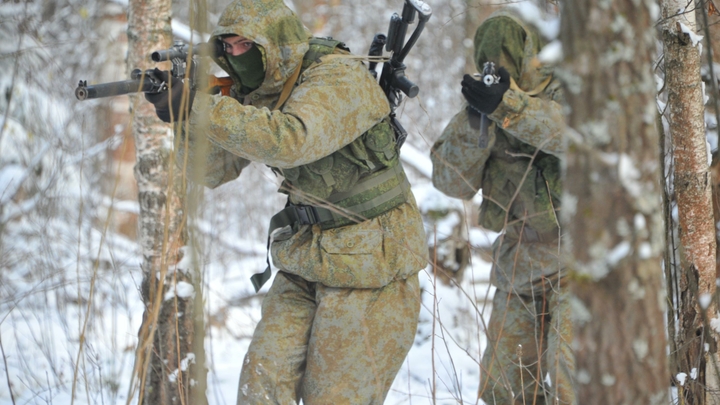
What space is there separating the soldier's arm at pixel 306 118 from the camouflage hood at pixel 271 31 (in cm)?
9

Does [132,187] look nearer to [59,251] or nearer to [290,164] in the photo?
[59,251]

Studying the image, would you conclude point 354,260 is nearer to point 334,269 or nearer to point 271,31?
point 334,269

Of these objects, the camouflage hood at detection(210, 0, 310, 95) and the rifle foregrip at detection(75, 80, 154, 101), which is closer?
the rifle foregrip at detection(75, 80, 154, 101)

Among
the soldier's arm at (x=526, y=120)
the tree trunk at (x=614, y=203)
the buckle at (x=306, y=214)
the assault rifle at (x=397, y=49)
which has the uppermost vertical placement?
the assault rifle at (x=397, y=49)

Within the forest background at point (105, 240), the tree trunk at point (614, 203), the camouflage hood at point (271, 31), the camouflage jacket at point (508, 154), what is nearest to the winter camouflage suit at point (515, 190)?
the camouflage jacket at point (508, 154)

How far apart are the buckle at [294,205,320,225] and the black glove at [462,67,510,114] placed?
0.77m

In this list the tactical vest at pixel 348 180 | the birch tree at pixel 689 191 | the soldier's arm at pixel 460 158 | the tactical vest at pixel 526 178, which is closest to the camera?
the birch tree at pixel 689 191

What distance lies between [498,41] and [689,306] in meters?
1.33

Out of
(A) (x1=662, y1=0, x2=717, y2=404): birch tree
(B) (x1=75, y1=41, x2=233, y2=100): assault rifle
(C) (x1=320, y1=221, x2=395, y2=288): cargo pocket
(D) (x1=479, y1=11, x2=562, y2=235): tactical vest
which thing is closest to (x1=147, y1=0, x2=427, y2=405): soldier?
(C) (x1=320, y1=221, x2=395, y2=288): cargo pocket

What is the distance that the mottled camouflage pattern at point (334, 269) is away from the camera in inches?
89.2

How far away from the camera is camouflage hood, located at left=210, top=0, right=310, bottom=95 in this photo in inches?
90.4

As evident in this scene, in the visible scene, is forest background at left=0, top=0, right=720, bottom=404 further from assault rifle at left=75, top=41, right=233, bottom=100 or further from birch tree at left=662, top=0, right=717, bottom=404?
assault rifle at left=75, top=41, right=233, bottom=100

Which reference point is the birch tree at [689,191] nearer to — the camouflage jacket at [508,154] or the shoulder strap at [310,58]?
the camouflage jacket at [508,154]

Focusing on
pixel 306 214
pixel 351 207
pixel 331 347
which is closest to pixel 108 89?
pixel 306 214
